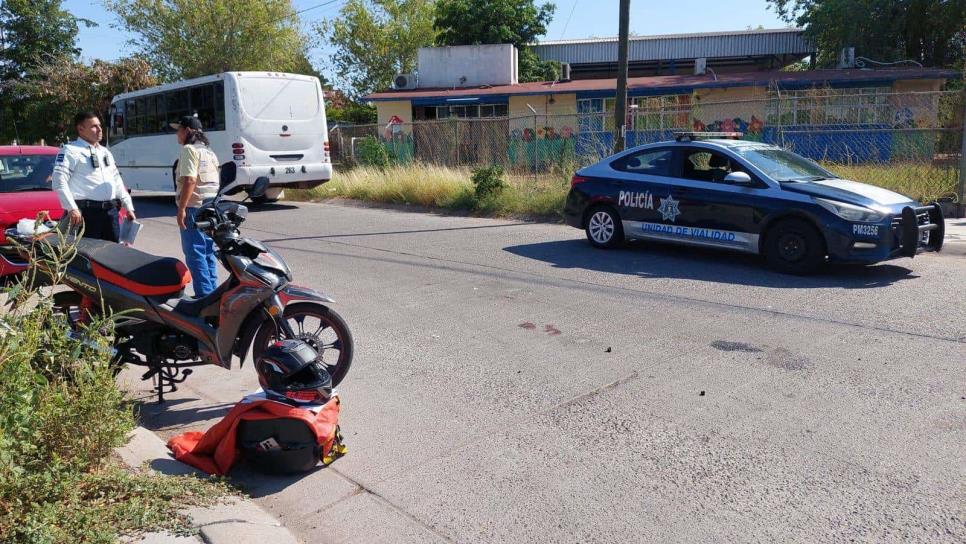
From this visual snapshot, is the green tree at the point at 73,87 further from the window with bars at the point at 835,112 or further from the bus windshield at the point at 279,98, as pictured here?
the window with bars at the point at 835,112

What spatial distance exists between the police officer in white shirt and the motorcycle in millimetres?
1512

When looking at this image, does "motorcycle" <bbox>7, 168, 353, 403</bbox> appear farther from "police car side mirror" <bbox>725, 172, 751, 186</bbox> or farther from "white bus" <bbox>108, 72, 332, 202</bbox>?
"white bus" <bbox>108, 72, 332, 202</bbox>

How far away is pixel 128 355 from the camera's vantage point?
527 centimetres

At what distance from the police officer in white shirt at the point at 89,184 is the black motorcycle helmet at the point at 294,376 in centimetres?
308

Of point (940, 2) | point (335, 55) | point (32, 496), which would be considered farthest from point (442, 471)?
point (335, 55)

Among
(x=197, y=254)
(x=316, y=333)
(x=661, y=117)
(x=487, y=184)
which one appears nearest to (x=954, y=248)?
(x=487, y=184)

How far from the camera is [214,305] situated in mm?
5105

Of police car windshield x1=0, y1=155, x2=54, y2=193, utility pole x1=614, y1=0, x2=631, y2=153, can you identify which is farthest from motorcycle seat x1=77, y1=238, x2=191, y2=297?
utility pole x1=614, y1=0, x2=631, y2=153

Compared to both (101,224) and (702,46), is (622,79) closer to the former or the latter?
(101,224)

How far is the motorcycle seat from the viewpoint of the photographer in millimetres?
5133

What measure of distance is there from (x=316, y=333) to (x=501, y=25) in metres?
35.6

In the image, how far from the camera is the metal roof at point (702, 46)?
3778 cm

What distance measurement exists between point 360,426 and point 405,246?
23.0ft

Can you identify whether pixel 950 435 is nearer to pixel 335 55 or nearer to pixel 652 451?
pixel 652 451
